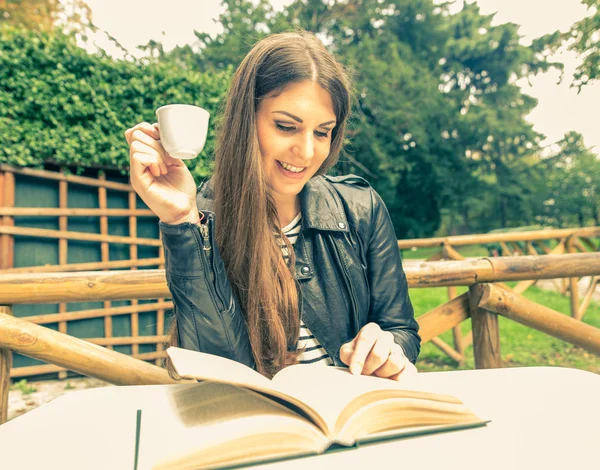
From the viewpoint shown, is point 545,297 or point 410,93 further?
point 410,93

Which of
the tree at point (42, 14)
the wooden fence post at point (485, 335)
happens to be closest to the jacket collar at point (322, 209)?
the wooden fence post at point (485, 335)

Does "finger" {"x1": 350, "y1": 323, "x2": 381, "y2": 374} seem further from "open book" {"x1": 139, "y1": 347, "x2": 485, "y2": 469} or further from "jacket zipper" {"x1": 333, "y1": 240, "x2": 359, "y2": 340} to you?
"jacket zipper" {"x1": 333, "y1": 240, "x2": 359, "y2": 340}

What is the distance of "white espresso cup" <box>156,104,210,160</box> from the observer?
0.95m

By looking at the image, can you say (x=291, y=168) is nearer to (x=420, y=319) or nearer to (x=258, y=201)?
(x=258, y=201)

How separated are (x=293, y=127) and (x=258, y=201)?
0.77 ft

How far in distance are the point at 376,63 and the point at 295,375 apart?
1303 centimetres

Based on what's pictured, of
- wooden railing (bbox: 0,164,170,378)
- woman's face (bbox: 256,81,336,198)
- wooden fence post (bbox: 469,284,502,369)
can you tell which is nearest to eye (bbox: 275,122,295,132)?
woman's face (bbox: 256,81,336,198)

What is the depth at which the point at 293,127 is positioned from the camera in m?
1.30

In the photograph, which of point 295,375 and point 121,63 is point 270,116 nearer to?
point 295,375

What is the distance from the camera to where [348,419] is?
69cm

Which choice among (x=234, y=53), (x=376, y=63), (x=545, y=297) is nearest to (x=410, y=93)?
(x=376, y=63)

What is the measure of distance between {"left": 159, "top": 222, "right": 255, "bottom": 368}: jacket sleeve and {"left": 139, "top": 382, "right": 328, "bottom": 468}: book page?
0.39 metres

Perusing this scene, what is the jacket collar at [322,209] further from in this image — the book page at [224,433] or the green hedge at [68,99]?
the green hedge at [68,99]

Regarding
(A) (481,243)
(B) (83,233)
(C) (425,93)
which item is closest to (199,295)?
(B) (83,233)
